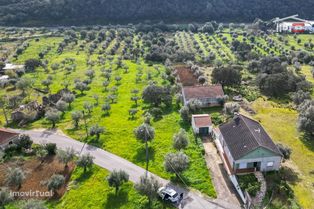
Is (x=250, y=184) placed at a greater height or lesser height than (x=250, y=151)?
lesser

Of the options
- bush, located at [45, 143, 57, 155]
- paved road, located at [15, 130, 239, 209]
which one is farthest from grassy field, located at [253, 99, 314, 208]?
bush, located at [45, 143, 57, 155]

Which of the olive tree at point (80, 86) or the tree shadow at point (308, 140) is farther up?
the olive tree at point (80, 86)

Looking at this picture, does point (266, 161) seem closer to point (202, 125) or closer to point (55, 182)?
point (202, 125)

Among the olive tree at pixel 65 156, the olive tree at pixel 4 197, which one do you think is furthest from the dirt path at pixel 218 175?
the olive tree at pixel 4 197

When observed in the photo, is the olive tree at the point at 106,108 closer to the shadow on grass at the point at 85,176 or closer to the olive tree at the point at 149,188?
the shadow on grass at the point at 85,176

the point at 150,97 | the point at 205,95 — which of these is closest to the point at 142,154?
the point at 150,97
